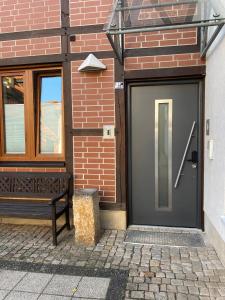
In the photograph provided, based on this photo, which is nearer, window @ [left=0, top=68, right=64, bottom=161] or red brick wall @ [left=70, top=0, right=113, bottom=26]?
red brick wall @ [left=70, top=0, right=113, bottom=26]

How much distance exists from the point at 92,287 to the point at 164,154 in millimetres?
2083

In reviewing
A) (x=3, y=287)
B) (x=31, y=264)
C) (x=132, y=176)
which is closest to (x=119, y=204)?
(x=132, y=176)

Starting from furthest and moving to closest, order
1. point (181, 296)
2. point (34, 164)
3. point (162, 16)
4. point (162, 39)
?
point (34, 164), point (162, 39), point (162, 16), point (181, 296)

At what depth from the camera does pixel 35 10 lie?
4.04 meters

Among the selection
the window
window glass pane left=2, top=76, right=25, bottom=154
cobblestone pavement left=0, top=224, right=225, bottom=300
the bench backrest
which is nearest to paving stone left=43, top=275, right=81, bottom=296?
cobblestone pavement left=0, top=224, right=225, bottom=300

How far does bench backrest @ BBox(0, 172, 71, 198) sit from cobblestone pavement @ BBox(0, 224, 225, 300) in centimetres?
57

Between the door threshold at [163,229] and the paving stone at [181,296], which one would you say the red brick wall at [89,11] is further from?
the paving stone at [181,296]

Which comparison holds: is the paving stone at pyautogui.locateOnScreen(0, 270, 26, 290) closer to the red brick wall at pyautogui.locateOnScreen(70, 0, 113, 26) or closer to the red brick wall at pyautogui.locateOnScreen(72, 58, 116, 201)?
the red brick wall at pyautogui.locateOnScreen(72, 58, 116, 201)

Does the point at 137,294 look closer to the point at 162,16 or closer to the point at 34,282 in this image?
the point at 34,282

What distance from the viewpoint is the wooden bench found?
3873 mm

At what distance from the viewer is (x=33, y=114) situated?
14.0 feet

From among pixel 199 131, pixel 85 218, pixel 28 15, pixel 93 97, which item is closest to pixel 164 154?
pixel 199 131

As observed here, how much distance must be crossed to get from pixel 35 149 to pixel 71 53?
1577 millimetres

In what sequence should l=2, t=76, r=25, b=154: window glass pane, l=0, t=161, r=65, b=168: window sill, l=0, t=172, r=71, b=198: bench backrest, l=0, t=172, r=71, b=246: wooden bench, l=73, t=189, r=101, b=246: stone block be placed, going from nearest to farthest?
l=73, t=189, r=101, b=246: stone block → l=0, t=172, r=71, b=246: wooden bench → l=0, t=172, r=71, b=198: bench backrest → l=0, t=161, r=65, b=168: window sill → l=2, t=76, r=25, b=154: window glass pane
